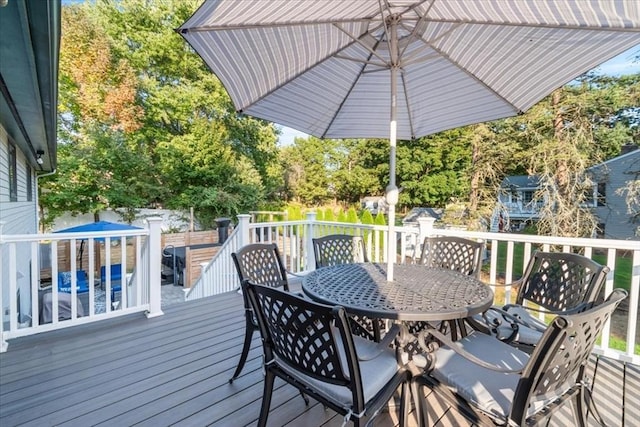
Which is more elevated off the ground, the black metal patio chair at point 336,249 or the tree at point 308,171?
the tree at point 308,171

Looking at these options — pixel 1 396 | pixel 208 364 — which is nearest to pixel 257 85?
pixel 208 364

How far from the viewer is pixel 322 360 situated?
1.47 m

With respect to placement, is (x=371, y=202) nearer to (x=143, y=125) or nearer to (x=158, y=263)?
(x=143, y=125)

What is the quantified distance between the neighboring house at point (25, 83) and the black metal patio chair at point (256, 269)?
6.27 feet

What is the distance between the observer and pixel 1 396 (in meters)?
2.19

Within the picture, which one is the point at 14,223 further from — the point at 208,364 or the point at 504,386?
the point at 504,386

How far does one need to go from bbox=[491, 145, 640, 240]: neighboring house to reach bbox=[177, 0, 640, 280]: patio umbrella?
7.94 m

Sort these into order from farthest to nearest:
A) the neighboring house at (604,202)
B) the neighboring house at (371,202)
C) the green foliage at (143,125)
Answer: the neighboring house at (371,202), the green foliage at (143,125), the neighboring house at (604,202)

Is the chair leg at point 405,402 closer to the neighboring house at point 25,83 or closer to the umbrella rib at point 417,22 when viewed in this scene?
the umbrella rib at point 417,22

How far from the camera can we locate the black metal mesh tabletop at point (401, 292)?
1705mm

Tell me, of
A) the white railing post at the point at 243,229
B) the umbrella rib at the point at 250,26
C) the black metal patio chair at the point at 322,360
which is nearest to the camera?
the black metal patio chair at the point at 322,360

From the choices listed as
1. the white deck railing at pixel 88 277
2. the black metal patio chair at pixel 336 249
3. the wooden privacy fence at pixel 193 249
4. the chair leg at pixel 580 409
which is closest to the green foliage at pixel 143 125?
the wooden privacy fence at pixel 193 249

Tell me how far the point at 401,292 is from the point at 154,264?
2.75 m

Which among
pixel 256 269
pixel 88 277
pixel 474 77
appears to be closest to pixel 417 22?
pixel 474 77
